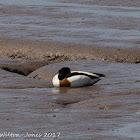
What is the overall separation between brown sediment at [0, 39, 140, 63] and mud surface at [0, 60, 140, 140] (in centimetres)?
75

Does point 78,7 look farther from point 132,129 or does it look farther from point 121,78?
point 132,129

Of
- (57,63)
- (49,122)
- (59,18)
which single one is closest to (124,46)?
(57,63)

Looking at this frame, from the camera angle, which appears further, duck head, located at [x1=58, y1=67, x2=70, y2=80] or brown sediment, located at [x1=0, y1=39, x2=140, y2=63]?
brown sediment, located at [x1=0, y1=39, x2=140, y2=63]

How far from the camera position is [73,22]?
1766 cm

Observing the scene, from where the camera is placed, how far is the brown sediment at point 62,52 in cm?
1338

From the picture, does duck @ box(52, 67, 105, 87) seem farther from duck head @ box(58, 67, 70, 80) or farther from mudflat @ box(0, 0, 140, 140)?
mudflat @ box(0, 0, 140, 140)

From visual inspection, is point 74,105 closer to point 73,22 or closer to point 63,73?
point 63,73

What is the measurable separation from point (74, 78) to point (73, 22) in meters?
6.87

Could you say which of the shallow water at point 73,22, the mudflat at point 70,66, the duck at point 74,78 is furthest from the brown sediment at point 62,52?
the duck at point 74,78

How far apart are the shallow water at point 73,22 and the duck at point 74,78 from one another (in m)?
3.03

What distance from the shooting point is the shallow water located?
15.0 m

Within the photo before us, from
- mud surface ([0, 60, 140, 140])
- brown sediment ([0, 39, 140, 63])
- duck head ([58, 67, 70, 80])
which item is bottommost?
mud surface ([0, 60, 140, 140])

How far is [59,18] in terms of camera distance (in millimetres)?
18469

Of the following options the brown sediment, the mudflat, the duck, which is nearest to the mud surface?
the mudflat
